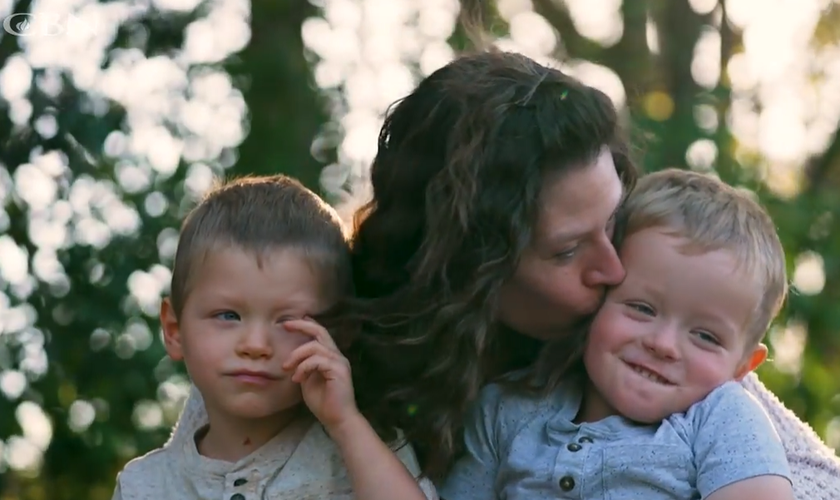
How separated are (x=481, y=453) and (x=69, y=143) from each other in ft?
7.01

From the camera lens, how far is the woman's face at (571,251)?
226 cm

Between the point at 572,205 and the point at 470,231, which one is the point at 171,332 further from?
the point at 572,205

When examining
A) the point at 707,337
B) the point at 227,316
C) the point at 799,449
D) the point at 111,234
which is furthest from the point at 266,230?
the point at 111,234

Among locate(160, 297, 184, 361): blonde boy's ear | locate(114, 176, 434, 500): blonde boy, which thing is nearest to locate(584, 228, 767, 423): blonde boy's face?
locate(114, 176, 434, 500): blonde boy

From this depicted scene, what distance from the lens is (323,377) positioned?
2176 mm

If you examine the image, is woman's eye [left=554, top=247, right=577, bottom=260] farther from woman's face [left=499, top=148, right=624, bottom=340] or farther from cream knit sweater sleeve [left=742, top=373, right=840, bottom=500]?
cream knit sweater sleeve [left=742, top=373, right=840, bottom=500]

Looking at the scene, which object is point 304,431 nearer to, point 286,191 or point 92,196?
point 286,191

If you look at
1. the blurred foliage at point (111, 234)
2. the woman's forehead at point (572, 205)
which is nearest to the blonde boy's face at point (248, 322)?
the woman's forehead at point (572, 205)

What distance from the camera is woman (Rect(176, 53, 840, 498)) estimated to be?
223cm

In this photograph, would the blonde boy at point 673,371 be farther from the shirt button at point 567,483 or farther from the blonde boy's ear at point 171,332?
the blonde boy's ear at point 171,332

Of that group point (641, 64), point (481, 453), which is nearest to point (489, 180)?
point (481, 453)

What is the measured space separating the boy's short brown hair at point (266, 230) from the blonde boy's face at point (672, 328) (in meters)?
0.48

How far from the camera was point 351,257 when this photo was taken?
2354 millimetres

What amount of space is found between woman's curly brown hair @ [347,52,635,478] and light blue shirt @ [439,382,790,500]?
0.11 meters
